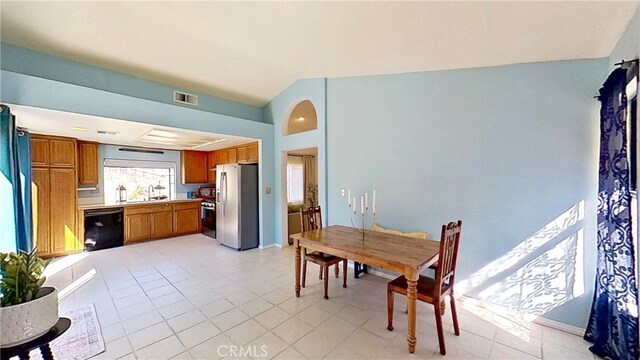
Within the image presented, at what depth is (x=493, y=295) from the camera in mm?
2584

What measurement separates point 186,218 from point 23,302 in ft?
16.3

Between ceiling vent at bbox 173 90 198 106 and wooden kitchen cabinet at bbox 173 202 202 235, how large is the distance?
105 inches

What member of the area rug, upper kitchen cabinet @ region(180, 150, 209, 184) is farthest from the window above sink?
the area rug

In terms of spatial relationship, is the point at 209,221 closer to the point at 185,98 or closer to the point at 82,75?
the point at 185,98

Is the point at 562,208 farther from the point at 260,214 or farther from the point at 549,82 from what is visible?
the point at 260,214

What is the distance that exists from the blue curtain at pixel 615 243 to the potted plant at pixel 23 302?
3.51 metres

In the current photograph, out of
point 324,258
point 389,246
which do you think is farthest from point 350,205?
point 389,246

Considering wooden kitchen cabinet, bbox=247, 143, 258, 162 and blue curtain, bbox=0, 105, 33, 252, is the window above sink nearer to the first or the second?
wooden kitchen cabinet, bbox=247, 143, 258, 162

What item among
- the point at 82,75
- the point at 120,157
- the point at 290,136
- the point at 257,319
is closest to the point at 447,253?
the point at 257,319

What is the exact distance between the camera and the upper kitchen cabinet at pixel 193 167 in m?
6.12

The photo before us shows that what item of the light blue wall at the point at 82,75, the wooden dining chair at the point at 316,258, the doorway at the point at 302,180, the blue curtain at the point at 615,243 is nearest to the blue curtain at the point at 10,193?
the light blue wall at the point at 82,75

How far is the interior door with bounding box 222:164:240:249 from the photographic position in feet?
15.3

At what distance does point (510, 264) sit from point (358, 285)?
1.70m

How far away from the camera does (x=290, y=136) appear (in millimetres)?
4629
